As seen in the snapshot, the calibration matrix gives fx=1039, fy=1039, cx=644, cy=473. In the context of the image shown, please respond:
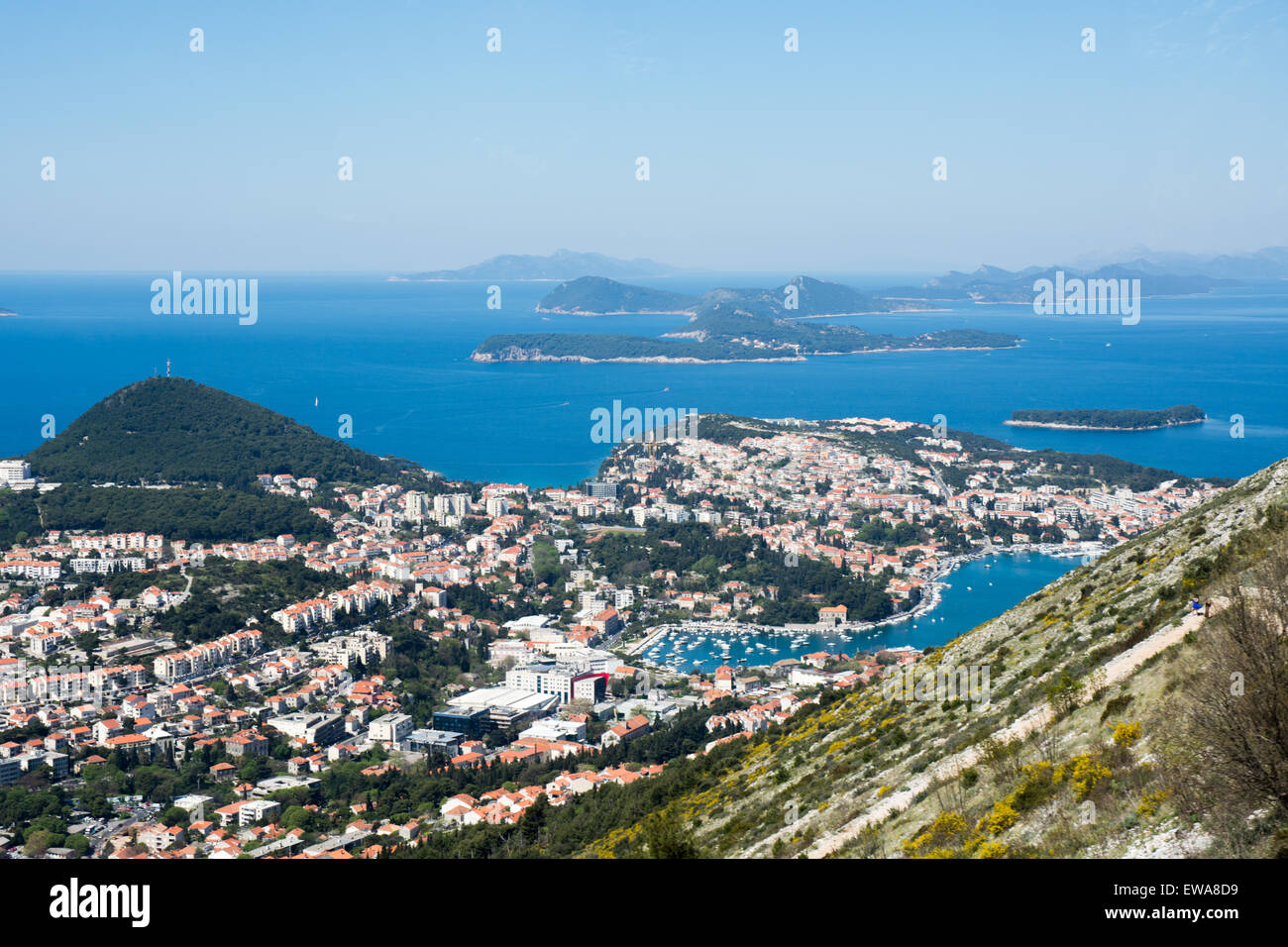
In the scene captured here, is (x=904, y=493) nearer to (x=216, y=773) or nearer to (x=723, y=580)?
(x=723, y=580)

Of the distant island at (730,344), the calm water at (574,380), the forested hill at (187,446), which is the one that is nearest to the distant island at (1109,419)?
the calm water at (574,380)

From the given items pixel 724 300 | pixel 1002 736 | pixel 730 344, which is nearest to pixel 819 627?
pixel 1002 736

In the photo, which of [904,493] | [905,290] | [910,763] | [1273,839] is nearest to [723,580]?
[904,493]

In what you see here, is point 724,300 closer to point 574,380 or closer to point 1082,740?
point 574,380

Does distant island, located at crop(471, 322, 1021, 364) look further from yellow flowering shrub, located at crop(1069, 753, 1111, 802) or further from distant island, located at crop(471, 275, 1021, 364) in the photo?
yellow flowering shrub, located at crop(1069, 753, 1111, 802)
